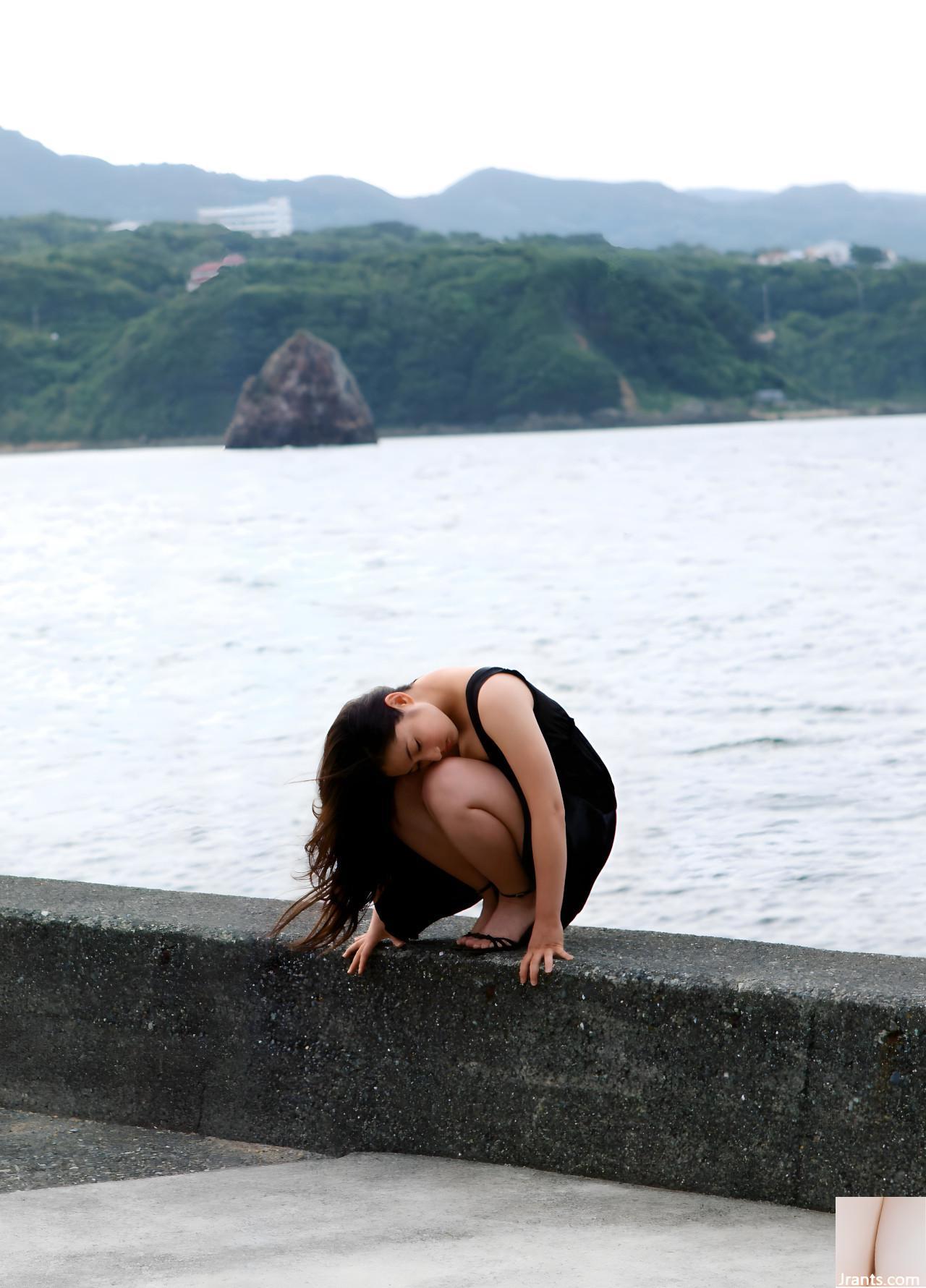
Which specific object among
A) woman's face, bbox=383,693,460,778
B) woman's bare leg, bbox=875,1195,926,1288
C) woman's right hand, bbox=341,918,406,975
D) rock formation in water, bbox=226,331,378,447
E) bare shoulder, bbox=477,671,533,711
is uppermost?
bare shoulder, bbox=477,671,533,711

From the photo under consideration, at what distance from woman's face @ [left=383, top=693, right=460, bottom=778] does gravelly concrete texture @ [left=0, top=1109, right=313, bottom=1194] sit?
2.93ft

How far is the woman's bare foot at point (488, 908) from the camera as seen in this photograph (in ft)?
10.7

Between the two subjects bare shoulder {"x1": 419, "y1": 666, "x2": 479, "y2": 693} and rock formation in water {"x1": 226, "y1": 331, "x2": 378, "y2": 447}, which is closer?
bare shoulder {"x1": 419, "y1": 666, "x2": 479, "y2": 693}

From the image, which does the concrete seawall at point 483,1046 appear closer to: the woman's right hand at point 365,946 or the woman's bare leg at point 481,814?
the woman's right hand at point 365,946

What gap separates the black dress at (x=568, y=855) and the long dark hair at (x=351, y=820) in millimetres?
45

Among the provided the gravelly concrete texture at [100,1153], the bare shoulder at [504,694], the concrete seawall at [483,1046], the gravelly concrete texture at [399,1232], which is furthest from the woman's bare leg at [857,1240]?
the gravelly concrete texture at [100,1153]

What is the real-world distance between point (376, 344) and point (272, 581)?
84611 mm

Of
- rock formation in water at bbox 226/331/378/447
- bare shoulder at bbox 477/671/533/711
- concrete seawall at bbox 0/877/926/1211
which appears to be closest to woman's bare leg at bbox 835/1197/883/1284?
concrete seawall at bbox 0/877/926/1211

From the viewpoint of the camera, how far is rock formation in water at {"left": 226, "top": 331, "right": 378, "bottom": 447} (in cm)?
9169

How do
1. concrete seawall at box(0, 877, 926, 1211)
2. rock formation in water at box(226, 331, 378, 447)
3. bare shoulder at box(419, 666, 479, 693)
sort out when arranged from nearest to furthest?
1. concrete seawall at box(0, 877, 926, 1211)
2. bare shoulder at box(419, 666, 479, 693)
3. rock formation in water at box(226, 331, 378, 447)

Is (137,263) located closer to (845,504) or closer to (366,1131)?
(845,504)

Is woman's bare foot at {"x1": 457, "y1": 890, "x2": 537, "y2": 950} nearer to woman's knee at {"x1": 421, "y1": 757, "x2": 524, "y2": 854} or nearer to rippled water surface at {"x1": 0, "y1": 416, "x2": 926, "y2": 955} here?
woman's knee at {"x1": 421, "y1": 757, "x2": 524, "y2": 854}

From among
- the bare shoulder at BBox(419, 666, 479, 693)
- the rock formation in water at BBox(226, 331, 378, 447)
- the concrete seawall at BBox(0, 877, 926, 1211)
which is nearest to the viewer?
the concrete seawall at BBox(0, 877, 926, 1211)

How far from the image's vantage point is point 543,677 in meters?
17.0
